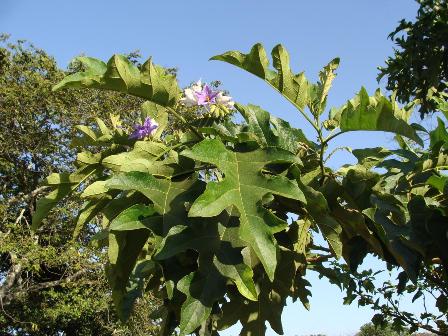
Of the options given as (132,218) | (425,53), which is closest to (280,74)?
(132,218)

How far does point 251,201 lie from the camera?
916 mm

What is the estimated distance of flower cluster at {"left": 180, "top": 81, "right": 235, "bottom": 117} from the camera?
51.3 inches

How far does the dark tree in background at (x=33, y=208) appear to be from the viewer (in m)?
12.4

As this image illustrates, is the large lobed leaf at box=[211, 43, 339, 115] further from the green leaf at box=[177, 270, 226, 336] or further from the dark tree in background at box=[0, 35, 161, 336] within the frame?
the dark tree in background at box=[0, 35, 161, 336]

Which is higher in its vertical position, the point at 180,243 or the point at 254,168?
the point at 254,168

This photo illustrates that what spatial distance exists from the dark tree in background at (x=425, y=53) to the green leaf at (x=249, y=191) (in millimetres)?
4238

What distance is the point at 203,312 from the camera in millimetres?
937

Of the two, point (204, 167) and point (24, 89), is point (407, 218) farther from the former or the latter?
point (24, 89)

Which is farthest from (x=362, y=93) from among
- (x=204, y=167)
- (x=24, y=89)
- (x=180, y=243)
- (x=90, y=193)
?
(x=24, y=89)

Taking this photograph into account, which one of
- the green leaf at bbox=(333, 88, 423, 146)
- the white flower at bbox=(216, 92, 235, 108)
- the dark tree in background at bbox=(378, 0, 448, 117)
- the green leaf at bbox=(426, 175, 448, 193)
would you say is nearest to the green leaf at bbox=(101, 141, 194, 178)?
the white flower at bbox=(216, 92, 235, 108)

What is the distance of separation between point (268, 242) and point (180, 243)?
17cm

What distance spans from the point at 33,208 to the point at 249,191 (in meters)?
13.4

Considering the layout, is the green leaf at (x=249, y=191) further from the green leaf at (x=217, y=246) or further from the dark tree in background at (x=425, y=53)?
the dark tree in background at (x=425, y=53)

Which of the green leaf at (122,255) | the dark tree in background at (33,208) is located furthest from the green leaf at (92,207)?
the dark tree in background at (33,208)
